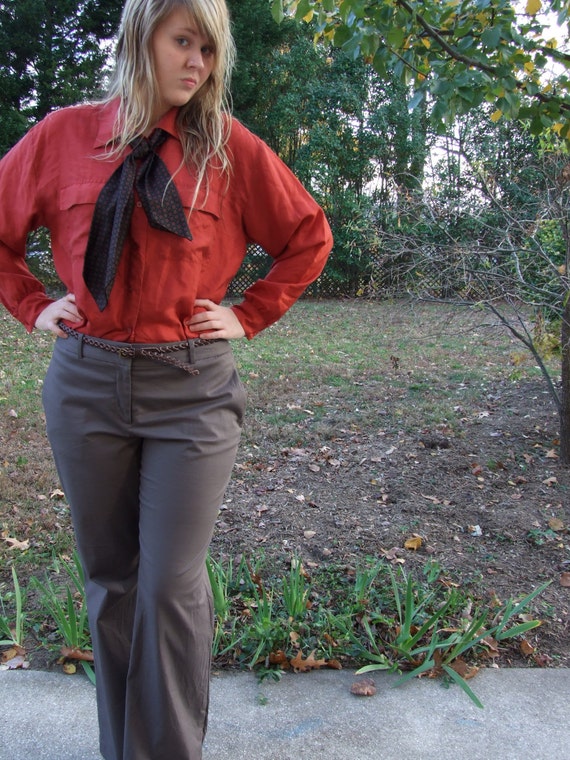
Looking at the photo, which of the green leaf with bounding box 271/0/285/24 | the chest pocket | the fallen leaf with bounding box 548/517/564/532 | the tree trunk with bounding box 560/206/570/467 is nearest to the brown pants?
the chest pocket

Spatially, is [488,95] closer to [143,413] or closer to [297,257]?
[297,257]

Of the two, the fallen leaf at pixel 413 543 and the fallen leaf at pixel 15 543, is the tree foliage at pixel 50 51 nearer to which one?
the fallen leaf at pixel 15 543

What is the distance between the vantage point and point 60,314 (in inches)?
70.4

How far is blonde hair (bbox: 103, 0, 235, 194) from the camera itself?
162 centimetres

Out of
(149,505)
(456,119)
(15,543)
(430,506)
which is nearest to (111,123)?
(149,505)

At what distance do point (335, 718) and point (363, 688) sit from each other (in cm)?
16

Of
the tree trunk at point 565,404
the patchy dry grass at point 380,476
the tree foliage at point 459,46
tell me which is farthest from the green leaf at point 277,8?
the tree trunk at point 565,404

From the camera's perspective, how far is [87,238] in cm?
167

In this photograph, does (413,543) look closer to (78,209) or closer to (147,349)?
(147,349)

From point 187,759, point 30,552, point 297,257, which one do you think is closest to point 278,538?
point 30,552

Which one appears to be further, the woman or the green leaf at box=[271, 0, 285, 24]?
the green leaf at box=[271, 0, 285, 24]

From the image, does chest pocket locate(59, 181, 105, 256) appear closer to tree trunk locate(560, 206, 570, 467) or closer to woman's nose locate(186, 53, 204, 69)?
woman's nose locate(186, 53, 204, 69)

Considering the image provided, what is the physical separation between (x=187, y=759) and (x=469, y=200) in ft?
12.1

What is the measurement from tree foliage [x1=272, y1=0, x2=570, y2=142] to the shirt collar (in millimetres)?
826
